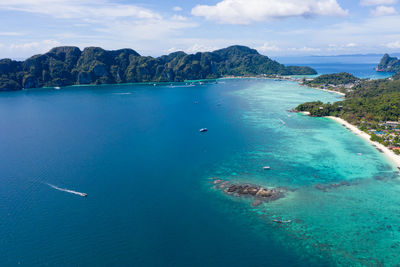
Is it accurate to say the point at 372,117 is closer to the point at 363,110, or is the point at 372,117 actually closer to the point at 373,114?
the point at 373,114

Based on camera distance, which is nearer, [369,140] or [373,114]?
[369,140]

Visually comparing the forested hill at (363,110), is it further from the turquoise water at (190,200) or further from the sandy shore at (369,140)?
the turquoise water at (190,200)

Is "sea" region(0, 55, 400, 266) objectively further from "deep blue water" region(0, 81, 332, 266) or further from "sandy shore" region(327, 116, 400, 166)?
"sandy shore" region(327, 116, 400, 166)

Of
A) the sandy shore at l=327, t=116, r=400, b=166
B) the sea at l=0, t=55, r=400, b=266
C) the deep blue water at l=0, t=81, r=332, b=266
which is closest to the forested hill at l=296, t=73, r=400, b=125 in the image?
the sandy shore at l=327, t=116, r=400, b=166

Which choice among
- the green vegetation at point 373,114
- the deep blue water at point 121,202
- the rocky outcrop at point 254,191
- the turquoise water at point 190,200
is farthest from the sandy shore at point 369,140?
the deep blue water at point 121,202

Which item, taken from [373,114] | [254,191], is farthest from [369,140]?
[254,191]

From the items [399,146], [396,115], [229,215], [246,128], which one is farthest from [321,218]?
[396,115]
